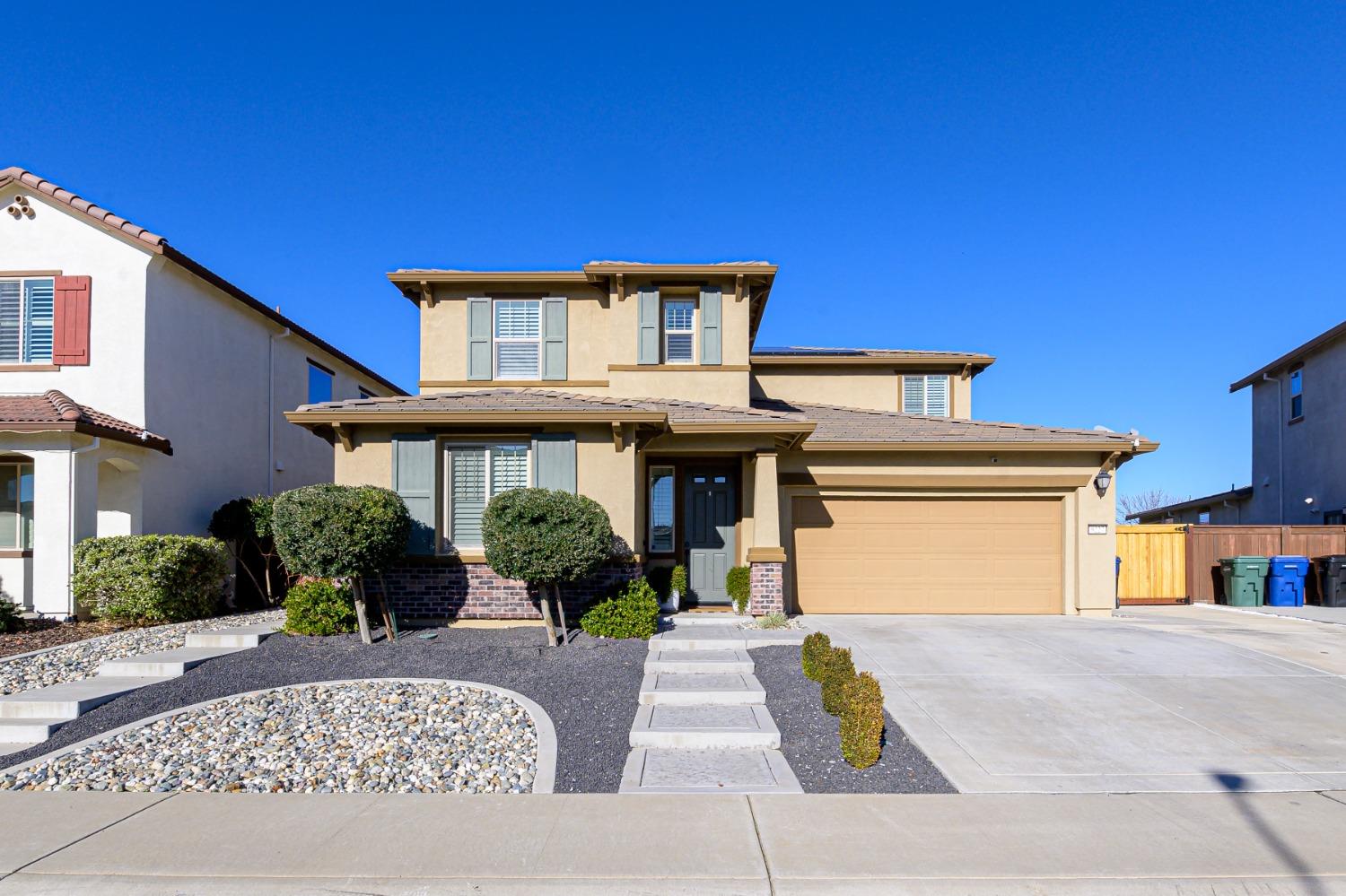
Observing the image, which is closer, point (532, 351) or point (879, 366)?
point (532, 351)

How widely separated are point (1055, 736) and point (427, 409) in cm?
809

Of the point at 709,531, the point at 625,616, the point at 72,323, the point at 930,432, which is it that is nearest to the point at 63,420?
the point at 72,323

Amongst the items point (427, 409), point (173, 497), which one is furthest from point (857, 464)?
point (173, 497)

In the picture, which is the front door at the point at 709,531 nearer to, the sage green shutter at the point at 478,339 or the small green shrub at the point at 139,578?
the sage green shutter at the point at 478,339

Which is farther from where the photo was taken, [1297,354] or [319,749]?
[1297,354]

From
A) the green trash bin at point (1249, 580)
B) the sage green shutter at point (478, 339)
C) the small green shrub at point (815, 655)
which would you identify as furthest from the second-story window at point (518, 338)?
the green trash bin at point (1249, 580)

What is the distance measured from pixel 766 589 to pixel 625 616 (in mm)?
2521

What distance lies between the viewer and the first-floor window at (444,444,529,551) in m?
10.4

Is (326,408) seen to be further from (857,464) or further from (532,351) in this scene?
(857,464)

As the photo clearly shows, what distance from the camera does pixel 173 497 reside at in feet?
41.5

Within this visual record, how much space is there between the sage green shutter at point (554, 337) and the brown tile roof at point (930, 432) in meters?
3.84

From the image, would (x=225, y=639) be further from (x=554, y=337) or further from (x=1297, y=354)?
(x=1297, y=354)

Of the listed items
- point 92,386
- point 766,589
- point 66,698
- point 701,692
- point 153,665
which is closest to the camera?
point 66,698

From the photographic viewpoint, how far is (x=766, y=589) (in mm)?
10867
